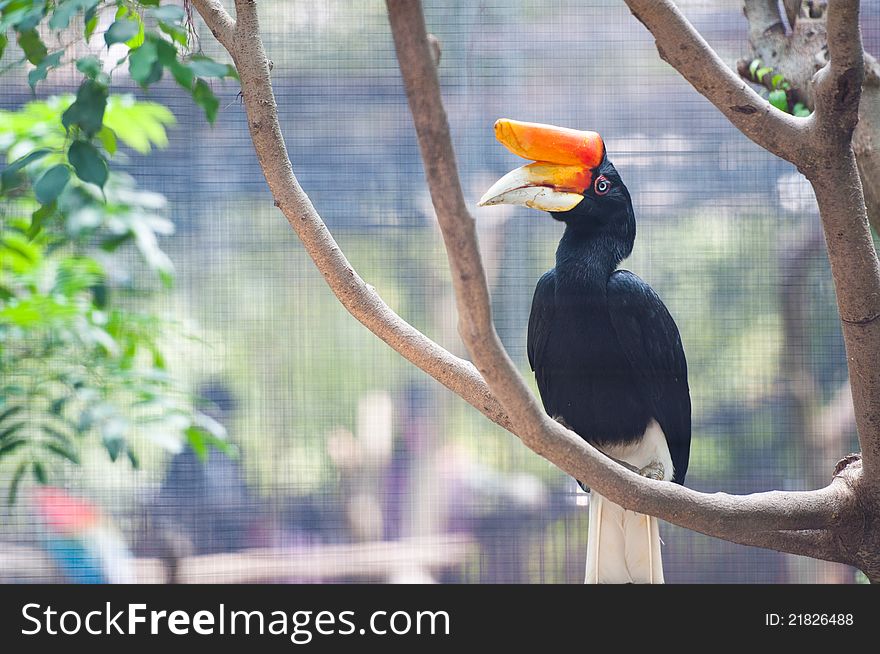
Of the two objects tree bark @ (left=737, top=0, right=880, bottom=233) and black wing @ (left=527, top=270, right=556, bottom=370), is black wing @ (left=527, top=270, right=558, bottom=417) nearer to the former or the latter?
black wing @ (left=527, top=270, right=556, bottom=370)

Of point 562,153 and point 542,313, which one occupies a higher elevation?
point 562,153

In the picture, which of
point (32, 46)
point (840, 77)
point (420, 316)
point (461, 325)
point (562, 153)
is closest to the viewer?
point (461, 325)

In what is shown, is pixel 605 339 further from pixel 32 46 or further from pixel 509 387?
pixel 32 46

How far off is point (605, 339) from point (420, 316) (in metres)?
0.24

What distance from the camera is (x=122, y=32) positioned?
63 cm

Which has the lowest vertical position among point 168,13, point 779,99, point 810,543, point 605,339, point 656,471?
point 810,543

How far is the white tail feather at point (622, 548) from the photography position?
900mm

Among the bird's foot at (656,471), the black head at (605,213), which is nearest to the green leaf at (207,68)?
the black head at (605,213)

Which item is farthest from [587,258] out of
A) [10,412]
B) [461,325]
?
[10,412]

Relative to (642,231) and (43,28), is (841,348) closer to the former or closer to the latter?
(642,231)

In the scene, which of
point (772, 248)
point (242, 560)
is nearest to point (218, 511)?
point (242, 560)

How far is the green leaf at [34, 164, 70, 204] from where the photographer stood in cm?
71

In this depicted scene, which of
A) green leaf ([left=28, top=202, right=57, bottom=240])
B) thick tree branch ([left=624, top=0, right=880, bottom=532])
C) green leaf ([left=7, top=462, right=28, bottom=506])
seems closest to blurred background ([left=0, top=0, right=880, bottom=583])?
green leaf ([left=7, top=462, right=28, bottom=506])

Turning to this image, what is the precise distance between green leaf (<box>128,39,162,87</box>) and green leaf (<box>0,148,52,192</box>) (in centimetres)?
14
